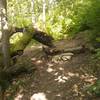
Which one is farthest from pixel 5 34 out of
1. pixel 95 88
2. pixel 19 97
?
pixel 95 88

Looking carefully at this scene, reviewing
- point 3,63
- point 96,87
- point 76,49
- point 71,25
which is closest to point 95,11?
point 76,49

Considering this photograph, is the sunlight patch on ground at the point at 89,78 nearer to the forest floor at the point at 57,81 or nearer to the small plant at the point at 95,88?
Answer: the forest floor at the point at 57,81

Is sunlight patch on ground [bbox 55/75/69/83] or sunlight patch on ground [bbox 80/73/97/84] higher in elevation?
sunlight patch on ground [bbox 80/73/97/84]

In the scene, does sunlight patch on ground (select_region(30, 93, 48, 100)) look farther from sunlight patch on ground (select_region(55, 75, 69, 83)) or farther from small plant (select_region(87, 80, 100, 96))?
small plant (select_region(87, 80, 100, 96))

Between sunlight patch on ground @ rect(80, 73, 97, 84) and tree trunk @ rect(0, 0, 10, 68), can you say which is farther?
tree trunk @ rect(0, 0, 10, 68)

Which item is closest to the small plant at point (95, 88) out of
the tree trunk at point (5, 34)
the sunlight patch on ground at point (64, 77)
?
the sunlight patch on ground at point (64, 77)

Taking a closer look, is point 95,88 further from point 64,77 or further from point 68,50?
point 68,50

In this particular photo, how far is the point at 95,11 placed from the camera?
784cm

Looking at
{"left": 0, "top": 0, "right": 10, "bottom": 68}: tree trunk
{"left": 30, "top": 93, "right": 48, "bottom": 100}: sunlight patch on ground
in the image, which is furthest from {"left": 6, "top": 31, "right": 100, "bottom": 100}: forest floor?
{"left": 0, "top": 0, "right": 10, "bottom": 68}: tree trunk

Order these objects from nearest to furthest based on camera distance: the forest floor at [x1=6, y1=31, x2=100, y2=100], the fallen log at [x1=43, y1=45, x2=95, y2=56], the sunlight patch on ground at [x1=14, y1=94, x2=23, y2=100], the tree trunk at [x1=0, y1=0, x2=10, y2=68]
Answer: the forest floor at [x1=6, y1=31, x2=100, y2=100] → the sunlight patch on ground at [x1=14, y1=94, x2=23, y2=100] → the tree trunk at [x1=0, y1=0, x2=10, y2=68] → the fallen log at [x1=43, y1=45, x2=95, y2=56]

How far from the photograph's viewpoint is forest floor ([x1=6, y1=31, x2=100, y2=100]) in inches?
259

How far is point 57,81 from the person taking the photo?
7.12 metres

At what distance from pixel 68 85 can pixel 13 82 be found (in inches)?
69.3

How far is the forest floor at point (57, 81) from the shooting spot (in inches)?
259
